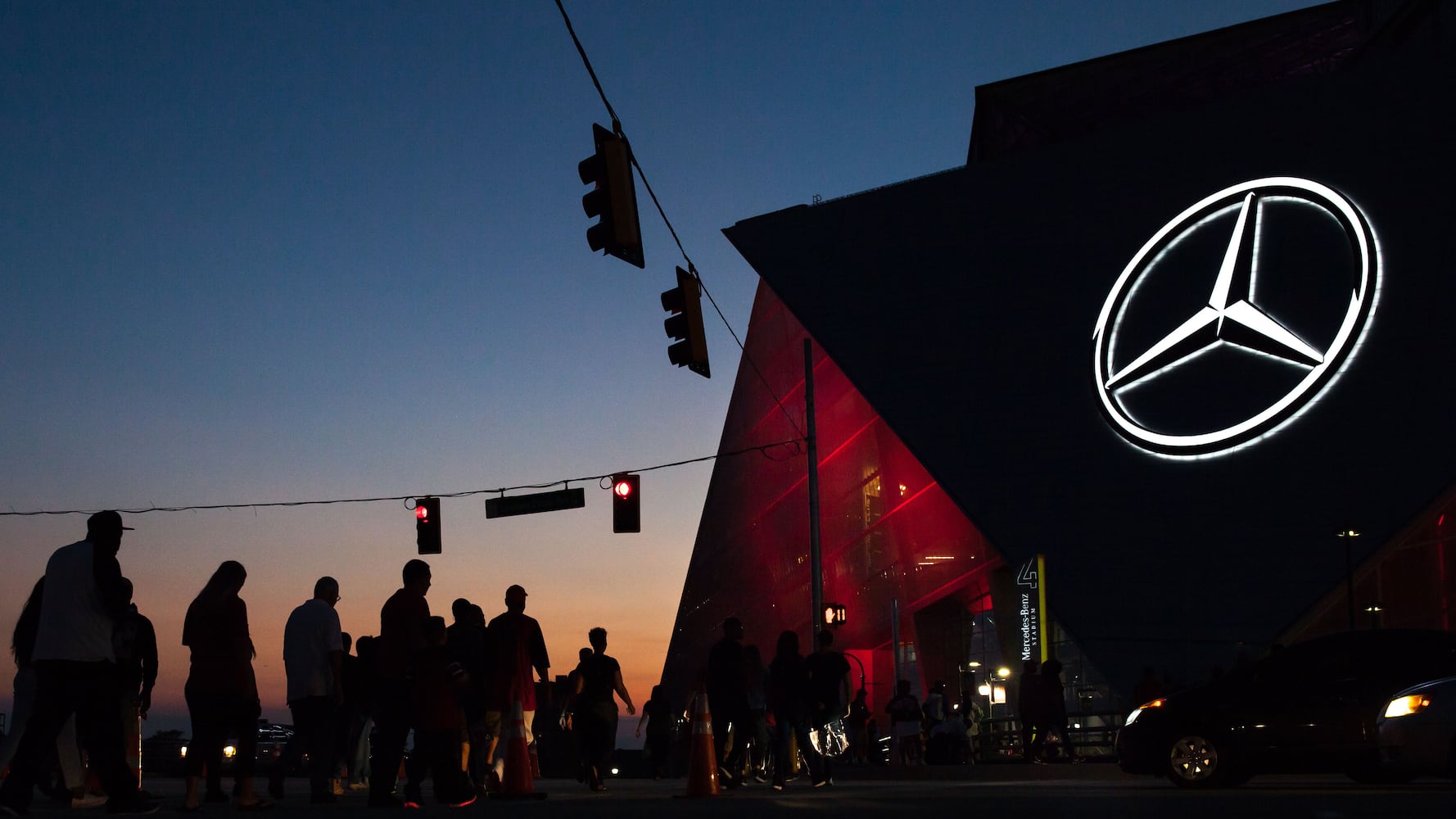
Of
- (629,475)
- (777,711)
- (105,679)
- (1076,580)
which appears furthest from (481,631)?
(1076,580)

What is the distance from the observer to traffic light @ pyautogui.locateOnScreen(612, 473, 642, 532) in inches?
947

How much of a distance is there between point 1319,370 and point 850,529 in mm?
17397

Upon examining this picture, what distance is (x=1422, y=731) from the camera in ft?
37.4

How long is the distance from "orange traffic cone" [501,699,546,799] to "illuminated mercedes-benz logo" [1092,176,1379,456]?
17.3 meters

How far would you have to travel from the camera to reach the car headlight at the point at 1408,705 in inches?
452

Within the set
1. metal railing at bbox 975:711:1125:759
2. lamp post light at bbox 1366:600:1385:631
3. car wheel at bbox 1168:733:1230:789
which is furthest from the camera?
lamp post light at bbox 1366:600:1385:631

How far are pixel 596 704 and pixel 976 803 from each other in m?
4.66

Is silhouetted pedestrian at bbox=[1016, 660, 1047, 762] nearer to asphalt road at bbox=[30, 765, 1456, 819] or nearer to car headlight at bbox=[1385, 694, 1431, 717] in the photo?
asphalt road at bbox=[30, 765, 1456, 819]

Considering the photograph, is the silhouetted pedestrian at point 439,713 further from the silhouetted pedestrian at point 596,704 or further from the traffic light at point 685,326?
the traffic light at point 685,326

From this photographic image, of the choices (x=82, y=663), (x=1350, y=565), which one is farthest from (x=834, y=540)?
(x=82, y=663)

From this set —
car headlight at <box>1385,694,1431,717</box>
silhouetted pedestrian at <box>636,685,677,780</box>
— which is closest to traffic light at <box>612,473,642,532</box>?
silhouetted pedestrian at <box>636,685,677,780</box>

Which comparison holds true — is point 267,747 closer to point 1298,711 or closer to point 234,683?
point 234,683

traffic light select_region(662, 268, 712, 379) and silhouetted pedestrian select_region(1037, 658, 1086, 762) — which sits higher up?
traffic light select_region(662, 268, 712, 379)

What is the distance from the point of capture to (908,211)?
30.4 meters
